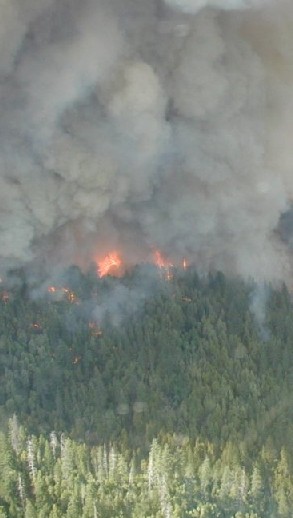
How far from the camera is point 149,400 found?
20.6m

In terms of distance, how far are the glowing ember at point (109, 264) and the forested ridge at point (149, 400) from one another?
521 millimetres

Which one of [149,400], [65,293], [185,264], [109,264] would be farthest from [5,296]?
[149,400]

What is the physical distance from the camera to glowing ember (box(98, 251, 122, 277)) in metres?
25.9

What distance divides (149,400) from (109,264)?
6.28m

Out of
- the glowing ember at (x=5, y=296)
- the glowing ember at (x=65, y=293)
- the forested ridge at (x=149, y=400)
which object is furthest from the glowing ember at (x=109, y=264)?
the glowing ember at (x=5, y=296)

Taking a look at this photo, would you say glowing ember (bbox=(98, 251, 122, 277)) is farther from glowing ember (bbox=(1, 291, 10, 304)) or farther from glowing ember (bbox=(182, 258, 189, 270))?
glowing ember (bbox=(1, 291, 10, 304))

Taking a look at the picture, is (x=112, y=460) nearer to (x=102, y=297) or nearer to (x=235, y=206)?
(x=102, y=297)

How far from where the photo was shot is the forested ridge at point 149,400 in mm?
17406

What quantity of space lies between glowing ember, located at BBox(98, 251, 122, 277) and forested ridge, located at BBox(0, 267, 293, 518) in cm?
52

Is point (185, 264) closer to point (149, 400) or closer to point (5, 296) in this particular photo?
point (5, 296)

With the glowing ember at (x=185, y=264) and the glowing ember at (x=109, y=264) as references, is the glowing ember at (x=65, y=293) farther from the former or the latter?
the glowing ember at (x=185, y=264)

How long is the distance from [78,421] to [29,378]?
207 centimetres

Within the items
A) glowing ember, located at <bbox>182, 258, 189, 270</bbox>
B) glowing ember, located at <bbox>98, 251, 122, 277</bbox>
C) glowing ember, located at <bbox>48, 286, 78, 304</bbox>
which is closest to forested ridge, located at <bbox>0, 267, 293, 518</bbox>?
glowing ember, located at <bbox>48, 286, 78, 304</bbox>

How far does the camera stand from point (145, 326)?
2327cm
